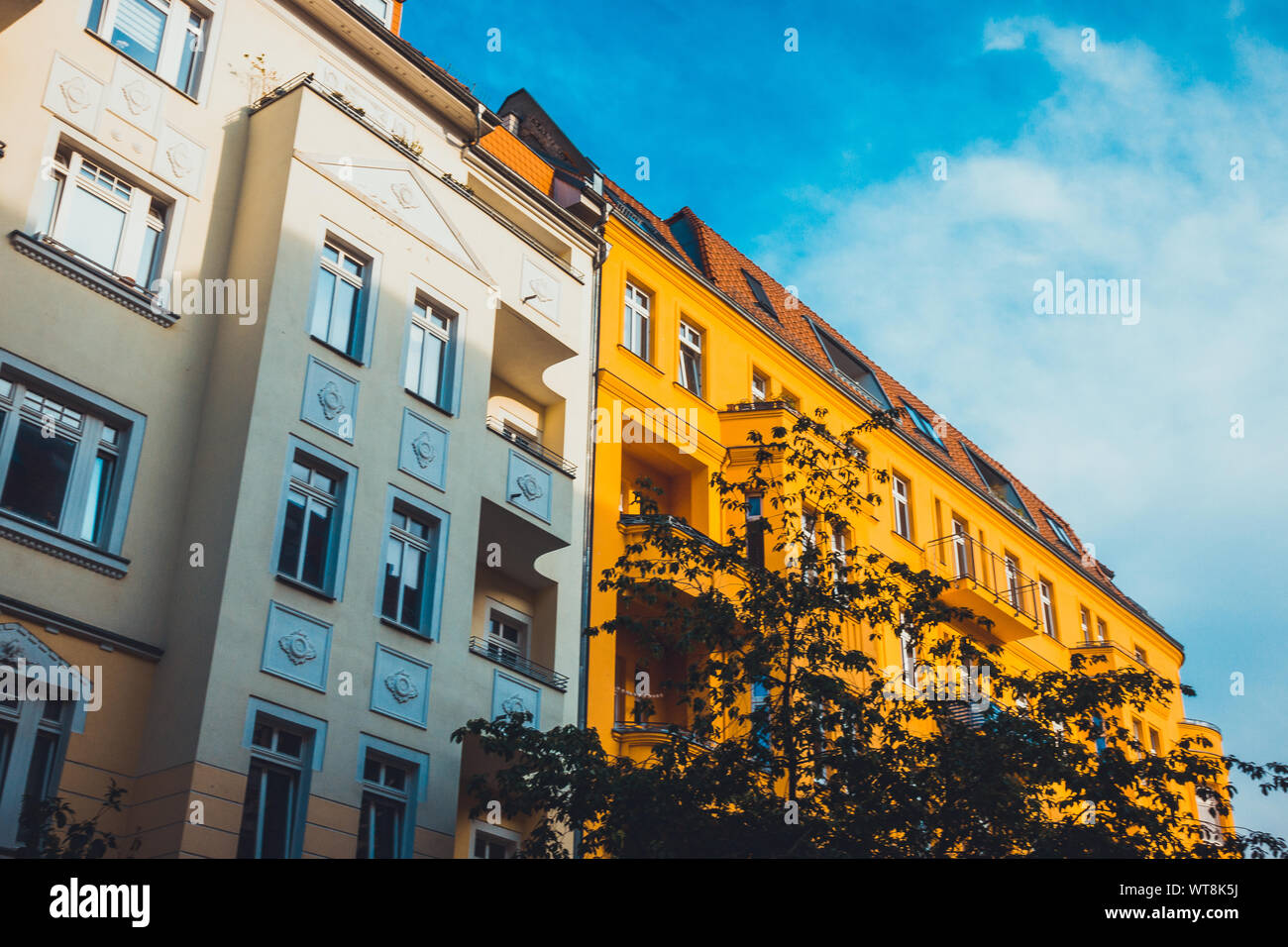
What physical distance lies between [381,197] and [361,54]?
2.81 m

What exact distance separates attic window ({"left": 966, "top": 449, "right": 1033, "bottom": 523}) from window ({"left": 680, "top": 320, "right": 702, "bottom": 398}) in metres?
14.0

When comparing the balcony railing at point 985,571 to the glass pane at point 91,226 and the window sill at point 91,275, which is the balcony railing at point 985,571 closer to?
the window sill at point 91,275

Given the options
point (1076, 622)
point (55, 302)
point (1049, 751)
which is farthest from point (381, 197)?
point (1076, 622)

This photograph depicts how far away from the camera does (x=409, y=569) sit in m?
16.2

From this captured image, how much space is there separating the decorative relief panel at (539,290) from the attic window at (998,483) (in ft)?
64.9

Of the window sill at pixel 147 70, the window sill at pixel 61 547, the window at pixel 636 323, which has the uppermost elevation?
the window at pixel 636 323

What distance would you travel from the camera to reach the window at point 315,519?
14.7 metres

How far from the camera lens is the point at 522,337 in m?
19.7

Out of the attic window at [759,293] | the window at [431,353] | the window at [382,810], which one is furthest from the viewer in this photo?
the attic window at [759,293]

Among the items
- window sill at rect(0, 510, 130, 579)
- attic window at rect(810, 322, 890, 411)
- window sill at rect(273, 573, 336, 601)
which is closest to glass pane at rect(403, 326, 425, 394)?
window sill at rect(273, 573, 336, 601)

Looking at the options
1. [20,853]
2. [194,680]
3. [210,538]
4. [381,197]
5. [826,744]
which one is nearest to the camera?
[20,853]

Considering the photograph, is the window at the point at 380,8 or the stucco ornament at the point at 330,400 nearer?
the stucco ornament at the point at 330,400

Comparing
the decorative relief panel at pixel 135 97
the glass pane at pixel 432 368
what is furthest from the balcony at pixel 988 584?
the decorative relief panel at pixel 135 97
